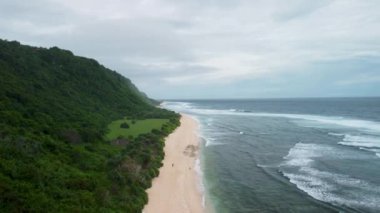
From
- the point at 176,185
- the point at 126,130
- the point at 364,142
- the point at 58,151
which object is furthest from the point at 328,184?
the point at 126,130

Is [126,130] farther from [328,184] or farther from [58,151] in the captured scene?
[328,184]

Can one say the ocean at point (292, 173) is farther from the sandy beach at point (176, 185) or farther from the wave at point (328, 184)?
the sandy beach at point (176, 185)

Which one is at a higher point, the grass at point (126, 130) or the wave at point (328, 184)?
the grass at point (126, 130)

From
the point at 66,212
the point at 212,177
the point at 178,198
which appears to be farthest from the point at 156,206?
the point at 212,177

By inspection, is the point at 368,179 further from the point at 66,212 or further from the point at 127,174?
the point at 66,212

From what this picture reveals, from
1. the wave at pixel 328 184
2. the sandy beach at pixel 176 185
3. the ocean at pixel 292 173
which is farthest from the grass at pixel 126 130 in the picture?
the wave at pixel 328 184

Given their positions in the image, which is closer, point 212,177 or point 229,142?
point 212,177
